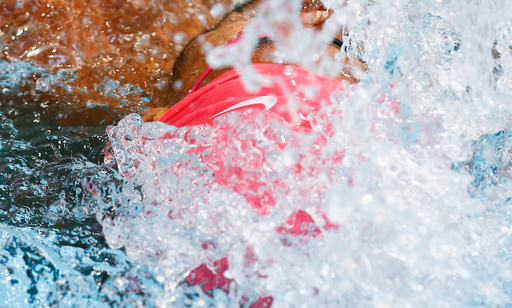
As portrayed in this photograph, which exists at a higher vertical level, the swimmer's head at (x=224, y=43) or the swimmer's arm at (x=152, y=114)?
the swimmer's head at (x=224, y=43)

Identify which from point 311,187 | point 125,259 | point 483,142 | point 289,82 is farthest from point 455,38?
point 125,259

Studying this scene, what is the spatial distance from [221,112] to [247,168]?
309 mm

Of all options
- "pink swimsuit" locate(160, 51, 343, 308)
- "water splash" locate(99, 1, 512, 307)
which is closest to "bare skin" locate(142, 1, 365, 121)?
"pink swimsuit" locate(160, 51, 343, 308)

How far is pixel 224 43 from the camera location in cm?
186

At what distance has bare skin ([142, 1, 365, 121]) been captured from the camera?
153 centimetres

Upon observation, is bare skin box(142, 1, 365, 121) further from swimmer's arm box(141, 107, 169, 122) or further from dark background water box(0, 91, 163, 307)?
dark background water box(0, 91, 163, 307)

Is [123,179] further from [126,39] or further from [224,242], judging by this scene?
[126,39]

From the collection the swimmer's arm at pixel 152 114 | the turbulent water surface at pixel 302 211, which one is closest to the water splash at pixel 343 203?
the turbulent water surface at pixel 302 211

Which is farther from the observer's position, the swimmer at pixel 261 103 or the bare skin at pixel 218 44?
the bare skin at pixel 218 44

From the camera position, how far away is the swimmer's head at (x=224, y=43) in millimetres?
1533

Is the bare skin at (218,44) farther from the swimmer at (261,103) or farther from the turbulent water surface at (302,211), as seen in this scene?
the turbulent water surface at (302,211)

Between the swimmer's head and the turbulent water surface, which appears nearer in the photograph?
the turbulent water surface

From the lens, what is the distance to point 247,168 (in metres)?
1.07

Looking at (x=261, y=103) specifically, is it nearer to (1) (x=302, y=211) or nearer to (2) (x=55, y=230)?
(1) (x=302, y=211)
